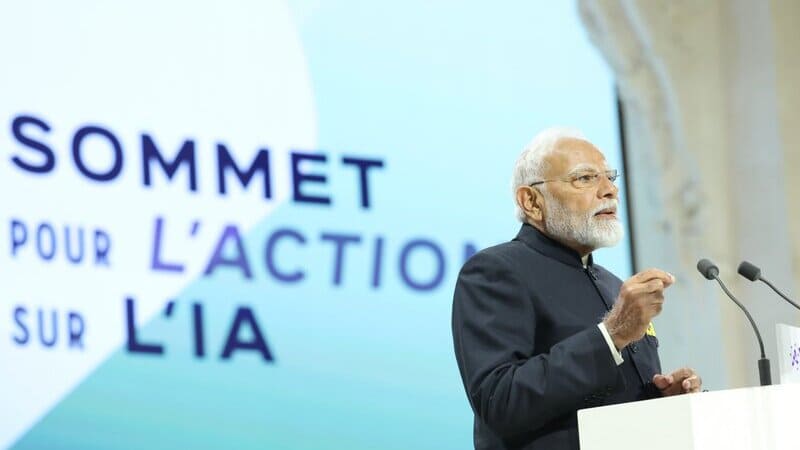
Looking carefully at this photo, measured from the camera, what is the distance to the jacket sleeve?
251 centimetres

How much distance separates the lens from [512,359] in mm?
2607

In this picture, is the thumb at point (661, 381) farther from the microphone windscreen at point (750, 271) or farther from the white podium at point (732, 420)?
the white podium at point (732, 420)

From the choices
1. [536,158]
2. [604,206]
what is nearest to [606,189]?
[604,206]

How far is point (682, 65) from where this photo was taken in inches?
214

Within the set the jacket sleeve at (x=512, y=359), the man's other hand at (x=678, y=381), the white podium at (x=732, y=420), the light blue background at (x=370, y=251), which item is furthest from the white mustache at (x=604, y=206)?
the light blue background at (x=370, y=251)

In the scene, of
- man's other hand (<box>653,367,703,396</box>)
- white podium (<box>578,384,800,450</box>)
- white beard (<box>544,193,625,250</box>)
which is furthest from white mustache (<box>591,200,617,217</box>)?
white podium (<box>578,384,800,450</box>)

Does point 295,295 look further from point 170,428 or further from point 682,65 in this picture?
point 682,65

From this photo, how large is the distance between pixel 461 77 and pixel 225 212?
3.38ft

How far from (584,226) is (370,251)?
1.48 m

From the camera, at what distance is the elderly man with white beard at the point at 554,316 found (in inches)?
99.0

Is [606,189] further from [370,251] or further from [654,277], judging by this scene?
[370,251]

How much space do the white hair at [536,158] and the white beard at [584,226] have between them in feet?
0.24

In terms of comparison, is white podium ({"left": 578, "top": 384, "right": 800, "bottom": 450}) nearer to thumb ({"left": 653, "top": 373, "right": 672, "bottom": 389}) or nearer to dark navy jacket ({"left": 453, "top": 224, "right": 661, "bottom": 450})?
dark navy jacket ({"left": 453, "top": 224, "right": 661, "bottom": 450})

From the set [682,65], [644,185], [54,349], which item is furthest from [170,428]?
[682,65]
